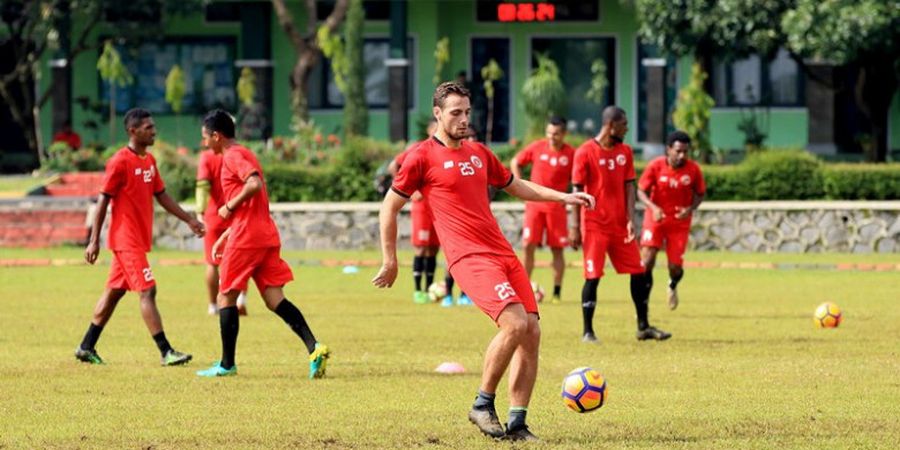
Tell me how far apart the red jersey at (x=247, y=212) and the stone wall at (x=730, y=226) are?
16.3 meters

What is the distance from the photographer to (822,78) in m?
39.1

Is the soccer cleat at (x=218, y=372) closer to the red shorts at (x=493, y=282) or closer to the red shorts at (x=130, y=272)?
the red shorts at (x=130, y=272)

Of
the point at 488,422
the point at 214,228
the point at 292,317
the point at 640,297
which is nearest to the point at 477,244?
the point at 488,422

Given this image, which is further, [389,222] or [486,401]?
[389,222]

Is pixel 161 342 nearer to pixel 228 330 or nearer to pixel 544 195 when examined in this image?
pixel 228 330

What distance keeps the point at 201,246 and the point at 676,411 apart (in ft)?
67.8

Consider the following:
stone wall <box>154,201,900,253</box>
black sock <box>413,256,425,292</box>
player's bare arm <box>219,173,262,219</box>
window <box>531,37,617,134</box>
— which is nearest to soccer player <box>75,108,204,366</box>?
player's bare arm <box>219,173,262,219</box>

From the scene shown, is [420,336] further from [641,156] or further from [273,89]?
[273,89]

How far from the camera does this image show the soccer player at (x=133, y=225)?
608 inches

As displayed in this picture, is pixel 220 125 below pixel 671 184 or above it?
above

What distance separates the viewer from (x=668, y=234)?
20.0 m

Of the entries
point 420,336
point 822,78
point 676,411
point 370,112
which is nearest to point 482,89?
point 370,112

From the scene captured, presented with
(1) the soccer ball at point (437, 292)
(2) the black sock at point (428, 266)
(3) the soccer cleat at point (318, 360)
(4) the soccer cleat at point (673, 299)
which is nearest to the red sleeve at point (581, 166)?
(3) the soccer cleat at point (318, 360)

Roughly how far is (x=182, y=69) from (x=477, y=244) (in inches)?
1337
